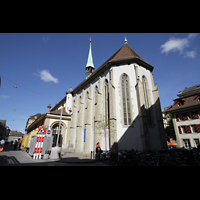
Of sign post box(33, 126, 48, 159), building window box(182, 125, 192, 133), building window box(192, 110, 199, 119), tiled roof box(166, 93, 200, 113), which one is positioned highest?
tiled roof box(166, 93, 200, 113)

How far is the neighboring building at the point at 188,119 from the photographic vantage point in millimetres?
21875

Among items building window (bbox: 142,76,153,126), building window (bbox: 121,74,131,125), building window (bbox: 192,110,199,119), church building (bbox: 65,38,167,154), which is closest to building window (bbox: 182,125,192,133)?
building window (bbox: 192,110,199,119)

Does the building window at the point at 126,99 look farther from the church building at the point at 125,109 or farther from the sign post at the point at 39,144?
the sign post at the point at 39,144

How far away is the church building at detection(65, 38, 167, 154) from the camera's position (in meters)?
14.8

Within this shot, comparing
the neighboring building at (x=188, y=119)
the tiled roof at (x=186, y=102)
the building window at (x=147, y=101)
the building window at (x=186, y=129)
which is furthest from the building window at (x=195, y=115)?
the building window at (x=147, y=101)

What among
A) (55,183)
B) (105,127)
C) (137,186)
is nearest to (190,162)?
(105,127)

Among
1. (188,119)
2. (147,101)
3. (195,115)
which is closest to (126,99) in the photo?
(147,101)

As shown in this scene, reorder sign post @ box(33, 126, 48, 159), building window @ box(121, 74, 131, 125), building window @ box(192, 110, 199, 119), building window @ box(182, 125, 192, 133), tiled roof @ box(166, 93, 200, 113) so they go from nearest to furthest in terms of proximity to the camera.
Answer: sign post @ box(33, 126, 48, 159) → building window @ box(121, 74, 131, 125) → building window @ box(192, 110, 199, 119) → tiled roof @ box(166, 93, 200, 113) → building window @ box(182, 125, 192, 133)

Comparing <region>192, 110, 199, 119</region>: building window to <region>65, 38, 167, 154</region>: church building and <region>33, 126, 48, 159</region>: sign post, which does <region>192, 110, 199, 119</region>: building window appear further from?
<region>33, 126, 48, 159</region>: sign post

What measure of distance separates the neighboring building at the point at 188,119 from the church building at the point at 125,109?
34.1ft

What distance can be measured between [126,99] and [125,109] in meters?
1.49

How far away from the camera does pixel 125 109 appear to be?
16344 mm

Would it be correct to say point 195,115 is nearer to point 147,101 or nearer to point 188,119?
point 188,119
